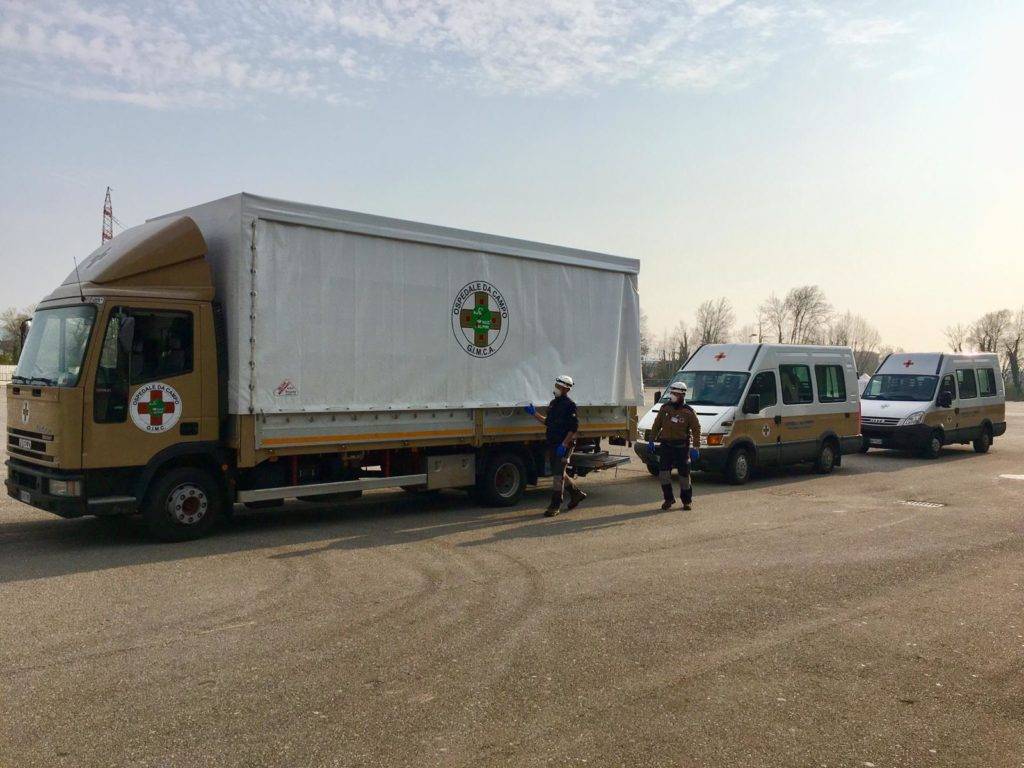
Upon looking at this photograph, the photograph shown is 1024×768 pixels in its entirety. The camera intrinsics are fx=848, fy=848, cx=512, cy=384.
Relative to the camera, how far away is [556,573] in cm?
781

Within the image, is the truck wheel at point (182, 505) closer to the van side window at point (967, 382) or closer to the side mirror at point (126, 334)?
the side mirror at point (126, 334)

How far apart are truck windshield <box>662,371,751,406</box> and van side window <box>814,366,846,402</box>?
227 cm

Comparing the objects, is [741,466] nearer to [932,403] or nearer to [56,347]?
[932,403]

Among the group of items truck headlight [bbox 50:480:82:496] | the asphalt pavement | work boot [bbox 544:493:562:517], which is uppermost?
truck headlight [bbox 50:480:82:496]

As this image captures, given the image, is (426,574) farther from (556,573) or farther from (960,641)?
(960,641)

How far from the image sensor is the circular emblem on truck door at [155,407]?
8.68 m

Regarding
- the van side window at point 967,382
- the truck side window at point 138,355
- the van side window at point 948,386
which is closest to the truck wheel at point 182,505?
the truck side window at point 138,355

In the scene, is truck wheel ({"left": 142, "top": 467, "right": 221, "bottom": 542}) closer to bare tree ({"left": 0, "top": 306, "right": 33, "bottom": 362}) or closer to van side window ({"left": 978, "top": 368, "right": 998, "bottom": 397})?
bare tree ({"left": 0, "top": 306, "right": 33, "bottom": 362})

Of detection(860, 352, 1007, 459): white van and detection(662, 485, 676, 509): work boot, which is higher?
detection(860, 352, 1007, 459): white van

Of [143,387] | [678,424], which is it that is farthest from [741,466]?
[143,387]

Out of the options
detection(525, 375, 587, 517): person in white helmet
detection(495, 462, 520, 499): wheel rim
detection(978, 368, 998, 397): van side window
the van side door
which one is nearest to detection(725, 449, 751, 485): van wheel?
the van side door

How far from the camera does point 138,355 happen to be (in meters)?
8.70

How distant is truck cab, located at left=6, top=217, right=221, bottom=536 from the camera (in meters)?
8.40

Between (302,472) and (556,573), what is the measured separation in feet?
12.0
